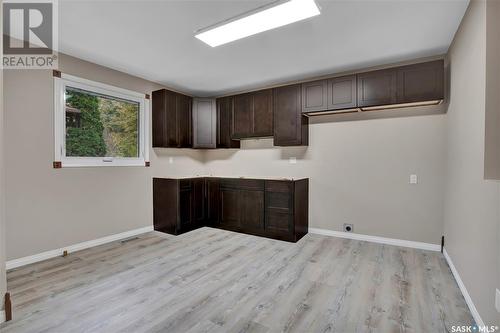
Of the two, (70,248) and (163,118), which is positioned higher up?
(163,118)

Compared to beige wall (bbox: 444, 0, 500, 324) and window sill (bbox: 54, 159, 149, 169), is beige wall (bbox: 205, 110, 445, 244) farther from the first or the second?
window sill (bbox: 54, 159, 149, 169)

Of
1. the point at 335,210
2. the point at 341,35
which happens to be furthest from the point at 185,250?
the point at 341,35

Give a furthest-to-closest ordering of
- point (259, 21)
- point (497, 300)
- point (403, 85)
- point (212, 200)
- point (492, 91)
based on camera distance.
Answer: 1. point (212, 200)
2. point (403, 85)
3. point (259, 21)
4. point (492, 91)
5. point (497, 300)

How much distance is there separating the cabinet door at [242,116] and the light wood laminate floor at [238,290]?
2151 millimetres

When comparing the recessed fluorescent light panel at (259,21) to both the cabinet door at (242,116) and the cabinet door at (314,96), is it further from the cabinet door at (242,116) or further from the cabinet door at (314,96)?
the cabinet door at (242,116)

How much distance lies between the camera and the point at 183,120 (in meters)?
4.80

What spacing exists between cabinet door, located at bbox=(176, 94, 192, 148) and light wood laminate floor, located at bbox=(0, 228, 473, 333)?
206 cm

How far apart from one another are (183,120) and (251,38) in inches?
92.3

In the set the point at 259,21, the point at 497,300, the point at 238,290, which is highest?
the point at 259,21

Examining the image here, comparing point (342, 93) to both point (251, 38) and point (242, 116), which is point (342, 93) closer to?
point (251, 38)

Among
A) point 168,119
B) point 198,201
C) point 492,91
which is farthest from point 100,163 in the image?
point 492,91

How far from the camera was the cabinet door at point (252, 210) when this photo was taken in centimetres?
423

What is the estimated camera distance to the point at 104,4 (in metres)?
2.30
